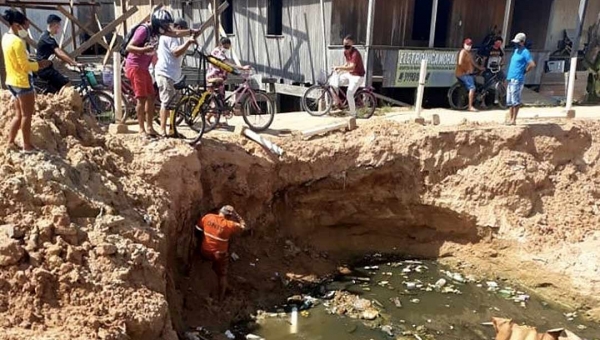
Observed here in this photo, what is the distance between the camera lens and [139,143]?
8023mm

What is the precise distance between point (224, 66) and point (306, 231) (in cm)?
369

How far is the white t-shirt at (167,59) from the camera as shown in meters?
8.21

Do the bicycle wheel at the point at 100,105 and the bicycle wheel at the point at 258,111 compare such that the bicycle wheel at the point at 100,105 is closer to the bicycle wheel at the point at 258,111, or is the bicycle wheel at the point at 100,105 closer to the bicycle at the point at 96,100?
the bicycle at the point at 96,100

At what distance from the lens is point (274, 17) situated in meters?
16.6

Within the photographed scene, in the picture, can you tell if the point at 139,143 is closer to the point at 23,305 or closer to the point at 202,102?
the point at 202,102

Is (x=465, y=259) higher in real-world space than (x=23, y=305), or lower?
lower

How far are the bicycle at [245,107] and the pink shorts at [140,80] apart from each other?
134 cm

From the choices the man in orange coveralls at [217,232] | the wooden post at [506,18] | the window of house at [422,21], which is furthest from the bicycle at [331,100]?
the wooden post at [506,18]

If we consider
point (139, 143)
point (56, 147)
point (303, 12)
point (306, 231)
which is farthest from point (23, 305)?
point (303, 12)

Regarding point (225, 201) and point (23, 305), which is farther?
point (225, 201)

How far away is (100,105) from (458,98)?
8.95m

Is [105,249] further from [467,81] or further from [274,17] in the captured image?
[274,17]

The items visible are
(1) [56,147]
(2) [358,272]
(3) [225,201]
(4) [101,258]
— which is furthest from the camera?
(2) [358,272]

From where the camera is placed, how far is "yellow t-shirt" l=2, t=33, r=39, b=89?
19.1ft
